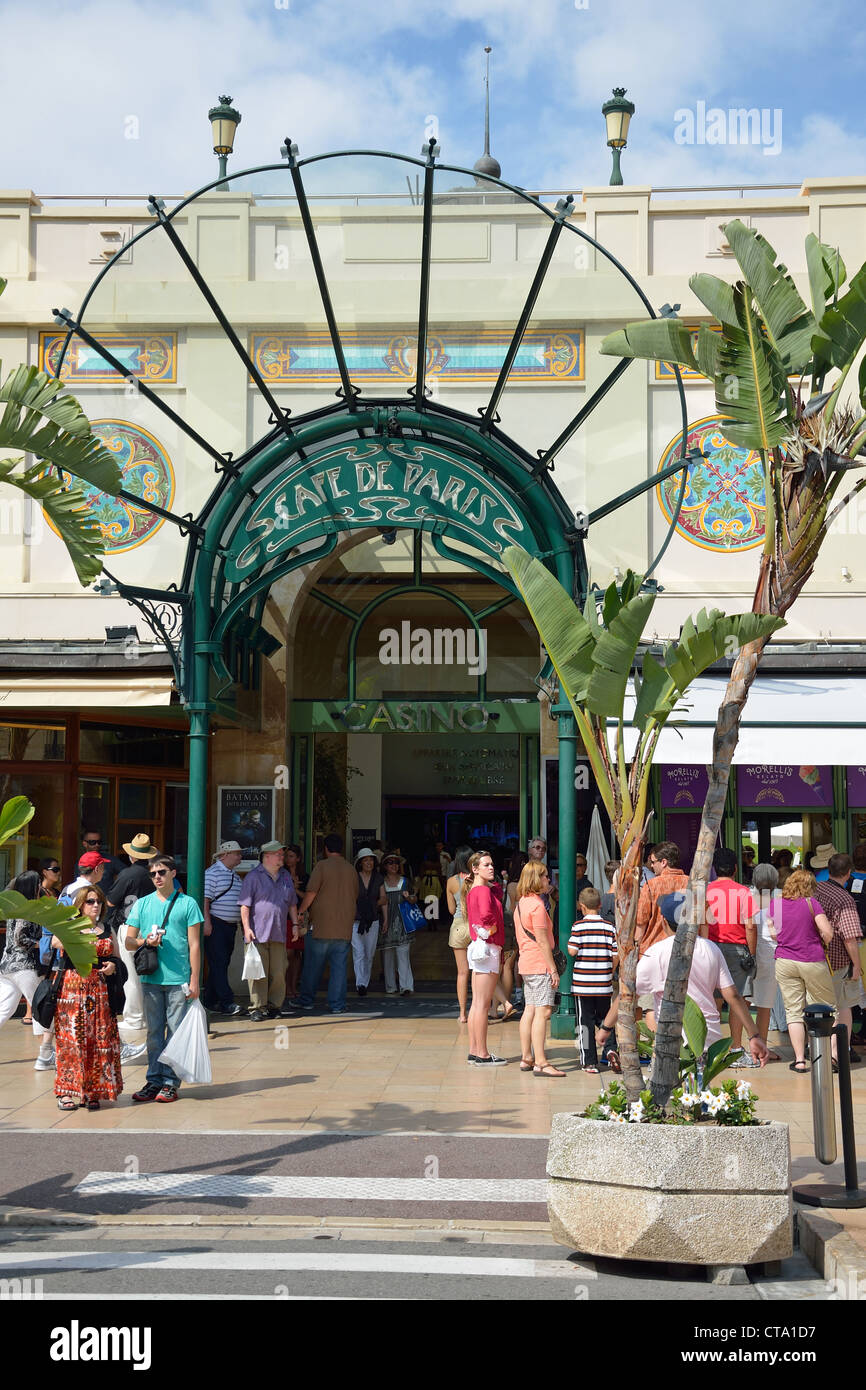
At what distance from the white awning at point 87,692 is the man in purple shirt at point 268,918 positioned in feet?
6.55

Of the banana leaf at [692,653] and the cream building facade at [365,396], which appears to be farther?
the cream building facade at [365,396]

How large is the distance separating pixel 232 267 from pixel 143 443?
2.41 m

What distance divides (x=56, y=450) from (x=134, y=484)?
27.7 ft

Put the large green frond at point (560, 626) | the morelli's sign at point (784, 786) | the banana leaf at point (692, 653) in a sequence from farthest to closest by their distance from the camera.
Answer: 1. the morelli's sign at point (784, 786)
2. the large green frond at point (560, 626)
3. the banana leaf at point (692, 653)

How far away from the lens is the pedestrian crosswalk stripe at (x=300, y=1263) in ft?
20.5

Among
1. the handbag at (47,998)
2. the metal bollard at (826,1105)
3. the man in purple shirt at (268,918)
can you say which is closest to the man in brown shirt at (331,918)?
the man in purple shirt at (268,918)

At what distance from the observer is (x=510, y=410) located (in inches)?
643

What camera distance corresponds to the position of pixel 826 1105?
24.7 ft

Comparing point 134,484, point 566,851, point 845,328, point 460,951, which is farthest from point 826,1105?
point 134,484

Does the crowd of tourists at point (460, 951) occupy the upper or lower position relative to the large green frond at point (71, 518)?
lower

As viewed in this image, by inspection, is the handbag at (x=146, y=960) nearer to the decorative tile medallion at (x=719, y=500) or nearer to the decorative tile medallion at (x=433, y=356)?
the decorative tile medallion at (x=433, y=356)
